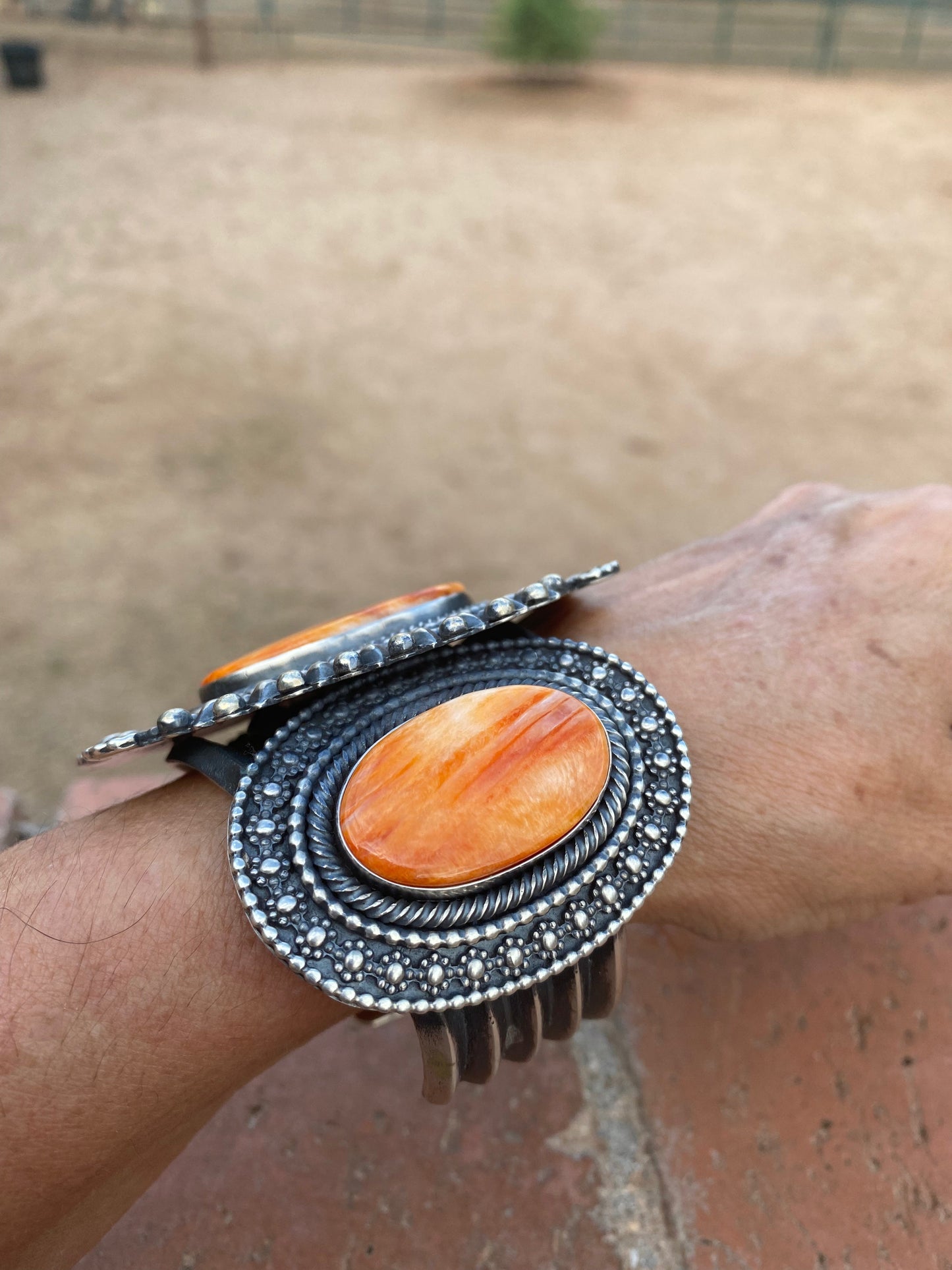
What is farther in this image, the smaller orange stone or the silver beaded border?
the smaller orange stone

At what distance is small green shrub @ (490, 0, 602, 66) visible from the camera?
674cm

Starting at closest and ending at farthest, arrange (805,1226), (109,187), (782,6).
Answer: (805,1226) < (109,187) < (782,6)

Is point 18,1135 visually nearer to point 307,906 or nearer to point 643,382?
point 307,906

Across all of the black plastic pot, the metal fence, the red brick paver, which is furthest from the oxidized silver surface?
the metal fence

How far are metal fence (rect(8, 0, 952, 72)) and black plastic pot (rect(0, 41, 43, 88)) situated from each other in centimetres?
235

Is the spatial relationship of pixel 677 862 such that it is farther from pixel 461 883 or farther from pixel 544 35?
pixel 544 35

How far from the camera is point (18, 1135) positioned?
0.66 metres

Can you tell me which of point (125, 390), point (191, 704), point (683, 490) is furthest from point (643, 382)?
point (191, 704)

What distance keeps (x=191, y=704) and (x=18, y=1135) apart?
1455 millimetres

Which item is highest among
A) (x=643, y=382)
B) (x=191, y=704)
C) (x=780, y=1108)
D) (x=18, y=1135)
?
(x=18, y=1135)

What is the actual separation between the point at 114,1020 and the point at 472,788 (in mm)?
331

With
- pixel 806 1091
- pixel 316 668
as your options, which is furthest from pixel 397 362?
pixel 806 1091

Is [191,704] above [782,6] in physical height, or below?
below

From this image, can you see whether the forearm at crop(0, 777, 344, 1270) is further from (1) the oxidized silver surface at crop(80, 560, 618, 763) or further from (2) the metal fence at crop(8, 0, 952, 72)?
(2) the metal fence at crop(8, 0, 952, 72)
